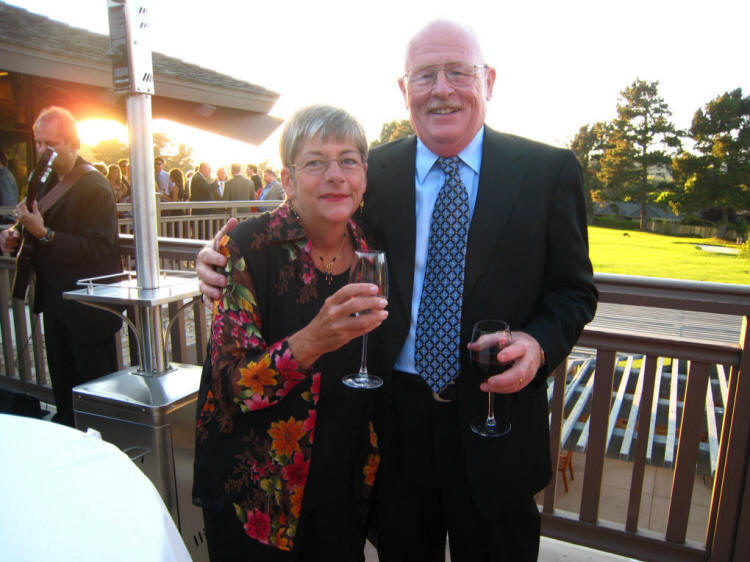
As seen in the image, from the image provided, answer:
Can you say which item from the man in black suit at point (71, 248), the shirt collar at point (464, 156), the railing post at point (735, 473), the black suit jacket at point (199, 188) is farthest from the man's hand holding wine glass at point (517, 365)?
the black suit jacket at point (199, 188)

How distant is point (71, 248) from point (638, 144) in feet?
215

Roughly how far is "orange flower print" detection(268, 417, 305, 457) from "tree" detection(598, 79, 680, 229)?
207 ft

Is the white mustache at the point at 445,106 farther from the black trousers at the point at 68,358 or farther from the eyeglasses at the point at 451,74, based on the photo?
the black trousers at the point at 68,358

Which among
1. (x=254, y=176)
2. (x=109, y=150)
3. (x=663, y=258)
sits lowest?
(x=663, y=258)

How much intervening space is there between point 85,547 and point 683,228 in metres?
56.7

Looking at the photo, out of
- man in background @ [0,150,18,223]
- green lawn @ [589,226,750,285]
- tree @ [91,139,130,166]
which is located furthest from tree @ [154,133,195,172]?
man in background @ [0,150,18,223]

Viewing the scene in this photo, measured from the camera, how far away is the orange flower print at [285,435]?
1.49m

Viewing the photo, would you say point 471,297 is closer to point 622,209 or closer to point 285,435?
point 285,435

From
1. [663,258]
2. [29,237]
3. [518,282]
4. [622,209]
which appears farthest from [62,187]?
[622,209]

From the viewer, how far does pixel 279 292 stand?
1.50 meters

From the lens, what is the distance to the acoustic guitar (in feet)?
9.37

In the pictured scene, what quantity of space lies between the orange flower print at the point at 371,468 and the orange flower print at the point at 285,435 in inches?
11.1

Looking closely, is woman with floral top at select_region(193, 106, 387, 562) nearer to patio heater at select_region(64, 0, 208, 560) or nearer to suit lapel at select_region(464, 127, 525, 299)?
suit lapel at select_region(464, 127, 525, 299)

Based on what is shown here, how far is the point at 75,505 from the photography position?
40.4 inches
